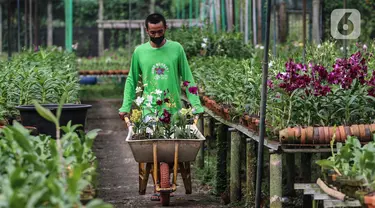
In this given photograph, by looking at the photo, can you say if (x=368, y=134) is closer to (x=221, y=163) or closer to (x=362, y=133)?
(x=362, y=133)

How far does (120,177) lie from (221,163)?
157cm

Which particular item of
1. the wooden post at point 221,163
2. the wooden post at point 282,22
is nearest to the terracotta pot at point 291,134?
the wooden post at point 221,163

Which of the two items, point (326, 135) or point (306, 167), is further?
point (306, 167)

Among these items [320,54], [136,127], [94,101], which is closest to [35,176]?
[136,127]

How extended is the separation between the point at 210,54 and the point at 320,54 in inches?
232

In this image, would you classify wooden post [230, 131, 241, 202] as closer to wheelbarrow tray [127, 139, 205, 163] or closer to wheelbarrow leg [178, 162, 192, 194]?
wheelbarrow leg [178, 162, 192, 194]

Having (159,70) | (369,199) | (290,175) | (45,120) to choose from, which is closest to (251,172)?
(290,175)

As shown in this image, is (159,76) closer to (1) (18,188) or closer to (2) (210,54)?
(1) (18,188)

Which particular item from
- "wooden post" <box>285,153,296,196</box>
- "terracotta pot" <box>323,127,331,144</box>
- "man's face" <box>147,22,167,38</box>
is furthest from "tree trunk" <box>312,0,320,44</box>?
"terracotta pot" <box>323,127,331,144</box>

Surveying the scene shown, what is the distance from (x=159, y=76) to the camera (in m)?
8.65

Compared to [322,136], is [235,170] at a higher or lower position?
lower

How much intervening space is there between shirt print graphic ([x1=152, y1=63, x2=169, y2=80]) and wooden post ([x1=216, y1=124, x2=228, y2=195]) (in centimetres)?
139

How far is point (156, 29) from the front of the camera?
852cm

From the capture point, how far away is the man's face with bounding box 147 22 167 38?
8492 millimetres
